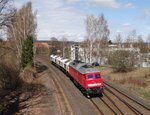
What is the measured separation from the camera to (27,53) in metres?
49.2

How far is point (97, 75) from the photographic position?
1196 inches

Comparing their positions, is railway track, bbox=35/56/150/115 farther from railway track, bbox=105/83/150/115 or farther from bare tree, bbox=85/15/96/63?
bare tree, bbox=85/15/96/63

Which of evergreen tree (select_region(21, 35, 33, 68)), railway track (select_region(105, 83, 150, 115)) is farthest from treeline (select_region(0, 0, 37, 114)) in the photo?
railway track (select_region(105, 83, 150, 115))

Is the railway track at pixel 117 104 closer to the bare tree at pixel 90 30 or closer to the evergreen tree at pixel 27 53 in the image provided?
the evergreen tree at pixel 27 53

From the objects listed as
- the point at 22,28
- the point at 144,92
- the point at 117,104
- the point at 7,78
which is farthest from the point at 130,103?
the point at 22,28

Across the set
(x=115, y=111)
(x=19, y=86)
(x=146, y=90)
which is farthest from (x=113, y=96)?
(x=19, y=86)

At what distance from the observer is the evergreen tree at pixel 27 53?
48.6 m

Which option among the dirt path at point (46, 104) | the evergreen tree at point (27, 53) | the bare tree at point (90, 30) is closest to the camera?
the dirt path at point (46, 104)

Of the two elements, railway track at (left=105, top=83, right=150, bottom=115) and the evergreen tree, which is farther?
the evergreen tree

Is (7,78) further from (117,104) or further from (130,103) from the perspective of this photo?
(130,103)

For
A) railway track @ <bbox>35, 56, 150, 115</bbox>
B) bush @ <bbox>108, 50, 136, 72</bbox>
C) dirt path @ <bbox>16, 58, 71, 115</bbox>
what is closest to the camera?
railway track @ <bbox>35, 56, 150, 115</bbox>

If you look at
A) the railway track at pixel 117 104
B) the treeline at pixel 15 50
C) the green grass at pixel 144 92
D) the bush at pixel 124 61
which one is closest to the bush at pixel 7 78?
the treeline at pixel 15 50

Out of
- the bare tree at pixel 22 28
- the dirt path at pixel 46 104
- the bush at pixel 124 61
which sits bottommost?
the dirt path at pixel 46 104

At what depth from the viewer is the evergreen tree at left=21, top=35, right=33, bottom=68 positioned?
4856cm
